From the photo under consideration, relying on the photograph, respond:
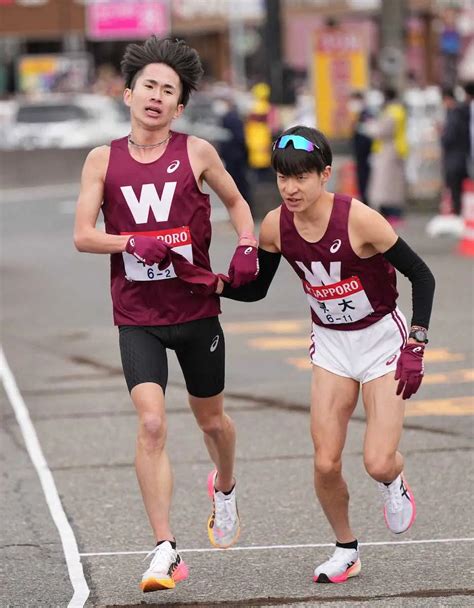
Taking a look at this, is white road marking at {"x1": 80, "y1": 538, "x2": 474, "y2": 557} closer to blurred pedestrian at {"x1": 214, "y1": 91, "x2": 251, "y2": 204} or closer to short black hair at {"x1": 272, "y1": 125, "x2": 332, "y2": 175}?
short black hair at {"x1": 272, "y1": 125, "x2": 332, "y2": 175}

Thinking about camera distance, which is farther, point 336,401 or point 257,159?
point 257,159

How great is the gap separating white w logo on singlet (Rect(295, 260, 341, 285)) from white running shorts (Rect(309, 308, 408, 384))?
0.82ft

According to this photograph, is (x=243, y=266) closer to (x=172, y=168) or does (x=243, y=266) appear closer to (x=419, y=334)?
(x=172, y=168)

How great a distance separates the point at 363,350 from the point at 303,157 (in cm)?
77

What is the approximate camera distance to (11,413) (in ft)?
33.9

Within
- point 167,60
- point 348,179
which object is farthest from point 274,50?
point 167,60

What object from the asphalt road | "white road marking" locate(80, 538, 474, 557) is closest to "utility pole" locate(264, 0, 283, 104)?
Answer: the asphalt road

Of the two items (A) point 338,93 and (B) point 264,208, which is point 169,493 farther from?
(A) point 338,93

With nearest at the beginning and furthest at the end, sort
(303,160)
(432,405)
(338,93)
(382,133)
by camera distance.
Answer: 1. (303,160)
2. (432,405)
3. (382,133)
4. (338,93)

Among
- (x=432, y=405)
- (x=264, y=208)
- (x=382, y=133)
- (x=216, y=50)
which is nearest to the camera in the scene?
(x=432, y=405)

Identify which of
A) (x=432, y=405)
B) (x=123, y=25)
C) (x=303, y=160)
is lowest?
(x=123, y=25)

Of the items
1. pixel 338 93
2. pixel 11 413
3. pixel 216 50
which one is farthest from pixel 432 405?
pixel 216 50

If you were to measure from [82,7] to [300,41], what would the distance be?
317 inches

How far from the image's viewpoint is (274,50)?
27922 millimetres
